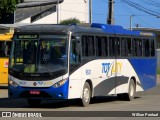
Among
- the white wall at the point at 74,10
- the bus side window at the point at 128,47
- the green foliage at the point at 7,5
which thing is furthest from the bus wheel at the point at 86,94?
the white wall at the point at 74,10

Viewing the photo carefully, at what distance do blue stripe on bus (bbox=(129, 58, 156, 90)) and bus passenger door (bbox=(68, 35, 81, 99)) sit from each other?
4.67m

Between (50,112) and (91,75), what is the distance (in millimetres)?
3322

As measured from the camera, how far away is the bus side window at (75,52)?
63.2ft

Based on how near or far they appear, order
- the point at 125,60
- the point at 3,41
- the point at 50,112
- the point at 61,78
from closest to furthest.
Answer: the point at 50,112 < the point at 61,78 < the point at 125,60 < the point at 3,41

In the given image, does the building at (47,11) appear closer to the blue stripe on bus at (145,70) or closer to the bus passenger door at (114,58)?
the blue stripe on bus at (145,70)

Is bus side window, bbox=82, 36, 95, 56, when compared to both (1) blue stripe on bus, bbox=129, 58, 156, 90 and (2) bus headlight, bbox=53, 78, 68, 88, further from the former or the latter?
(1) blue stripe on bus, bbox=129, 58, 156, 90

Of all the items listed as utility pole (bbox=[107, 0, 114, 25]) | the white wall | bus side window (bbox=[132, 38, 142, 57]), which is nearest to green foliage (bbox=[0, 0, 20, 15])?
utility pole (bbox=[107, 0, 114, 25])

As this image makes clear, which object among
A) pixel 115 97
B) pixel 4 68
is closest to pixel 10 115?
pixel 115 97

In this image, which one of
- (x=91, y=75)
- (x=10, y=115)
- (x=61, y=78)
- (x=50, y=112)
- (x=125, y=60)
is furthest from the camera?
(x=125, y=60)

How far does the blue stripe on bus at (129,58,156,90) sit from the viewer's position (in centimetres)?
2431

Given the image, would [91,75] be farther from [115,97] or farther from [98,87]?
[115,97]

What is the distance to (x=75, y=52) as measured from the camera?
63.7 ft

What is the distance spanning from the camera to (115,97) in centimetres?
2562

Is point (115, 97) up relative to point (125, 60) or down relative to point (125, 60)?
down
